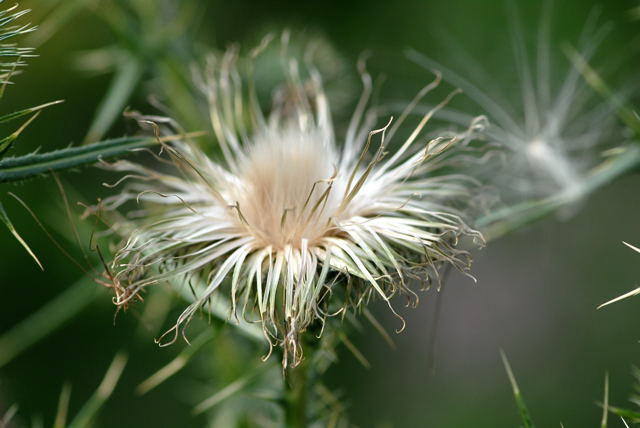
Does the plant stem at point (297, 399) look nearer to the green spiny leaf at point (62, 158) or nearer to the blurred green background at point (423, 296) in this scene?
the green spiny leaf at point (62, 158)

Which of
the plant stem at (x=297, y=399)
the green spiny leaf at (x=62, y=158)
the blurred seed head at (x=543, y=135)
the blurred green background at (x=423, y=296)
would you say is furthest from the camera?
the blurred green background at (x=423, y=296)

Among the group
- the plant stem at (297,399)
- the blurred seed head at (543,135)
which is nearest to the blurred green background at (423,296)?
the blurred seed head at (543,135)

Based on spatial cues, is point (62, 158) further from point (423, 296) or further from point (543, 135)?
point (423, 296)

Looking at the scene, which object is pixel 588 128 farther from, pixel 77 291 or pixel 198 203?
pixel 77 291

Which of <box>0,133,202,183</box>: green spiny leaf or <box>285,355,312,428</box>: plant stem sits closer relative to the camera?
<box>0,133,202,183</box>: green spiny leaf

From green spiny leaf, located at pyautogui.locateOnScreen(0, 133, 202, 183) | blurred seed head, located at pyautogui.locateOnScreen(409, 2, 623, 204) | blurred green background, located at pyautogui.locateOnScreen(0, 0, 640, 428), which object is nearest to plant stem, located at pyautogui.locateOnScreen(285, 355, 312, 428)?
green spiny leaf, located at pyautogui.locateOnScreen(0, 133, 202, 183)

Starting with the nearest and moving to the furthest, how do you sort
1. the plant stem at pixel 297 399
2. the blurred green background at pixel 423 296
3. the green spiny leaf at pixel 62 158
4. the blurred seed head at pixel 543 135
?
the green spiny leaf at pixel 62 158, the plant stem at pixel 297 399, the blurred seed head at pixel 543 135, the blurred green background at pixel 423 296

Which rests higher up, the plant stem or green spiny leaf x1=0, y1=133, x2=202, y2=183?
green spiny leaf x1=0, y1=133, x2=202, y2=183

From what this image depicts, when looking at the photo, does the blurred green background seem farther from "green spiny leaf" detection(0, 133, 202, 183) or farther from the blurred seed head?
"green spiny leaf" detection(0, 133, 202, 183)
